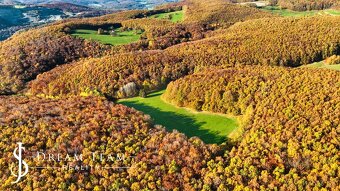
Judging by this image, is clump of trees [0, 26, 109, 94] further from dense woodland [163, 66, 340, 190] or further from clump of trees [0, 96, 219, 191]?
dense woodland [163, 66, 340, 190]

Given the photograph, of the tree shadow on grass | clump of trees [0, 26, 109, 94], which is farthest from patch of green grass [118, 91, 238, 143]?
clump of trees [0, 26, 109, 94]

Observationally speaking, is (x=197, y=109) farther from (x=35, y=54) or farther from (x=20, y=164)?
(x=35, y=54)

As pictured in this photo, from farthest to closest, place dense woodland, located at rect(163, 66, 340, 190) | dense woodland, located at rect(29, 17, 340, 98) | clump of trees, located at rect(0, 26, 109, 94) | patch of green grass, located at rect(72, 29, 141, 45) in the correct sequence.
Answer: patch of green grass, located at rect(72, 29, 141, 45) < clump of trees, located at rect(0, 26, 109, 94) < dense woodland, located at rect(29, 17, 340, 98) < dense woodland, located at rect(163, 66, 340, 190)

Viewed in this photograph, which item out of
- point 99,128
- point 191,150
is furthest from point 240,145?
point 99,128

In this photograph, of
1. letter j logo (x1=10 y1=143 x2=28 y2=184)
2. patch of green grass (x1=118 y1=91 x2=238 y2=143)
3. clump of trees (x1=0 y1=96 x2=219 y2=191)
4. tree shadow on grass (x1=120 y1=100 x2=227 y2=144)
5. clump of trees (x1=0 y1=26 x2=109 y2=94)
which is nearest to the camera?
clump of trees (x1=0 y1=96 x2=219 y2=191)

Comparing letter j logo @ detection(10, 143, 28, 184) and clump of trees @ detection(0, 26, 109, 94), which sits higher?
letter j logo @ detection(10, 143, 28, 184)

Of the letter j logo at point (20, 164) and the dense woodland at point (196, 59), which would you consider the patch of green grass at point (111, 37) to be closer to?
the dense woodland at point (196, 59)
